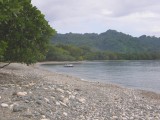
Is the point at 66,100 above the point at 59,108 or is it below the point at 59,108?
above

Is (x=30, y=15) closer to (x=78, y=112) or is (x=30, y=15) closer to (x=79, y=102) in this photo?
(x=79, y=102)

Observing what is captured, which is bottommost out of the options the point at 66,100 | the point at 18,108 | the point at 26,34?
the point at 66,100

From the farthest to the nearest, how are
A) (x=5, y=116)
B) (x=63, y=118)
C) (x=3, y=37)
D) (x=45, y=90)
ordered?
(x=3, y=37), (x=45, y=90), (x=63, y=118), (x=5, y=116)

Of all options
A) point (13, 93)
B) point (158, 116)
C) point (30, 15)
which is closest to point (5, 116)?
point (13, 93)

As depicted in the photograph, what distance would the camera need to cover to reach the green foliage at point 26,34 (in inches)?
899

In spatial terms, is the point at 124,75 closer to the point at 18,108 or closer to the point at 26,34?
the point at 26,34

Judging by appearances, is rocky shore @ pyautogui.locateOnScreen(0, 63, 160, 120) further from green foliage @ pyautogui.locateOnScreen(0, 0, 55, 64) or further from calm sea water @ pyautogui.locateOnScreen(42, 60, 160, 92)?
calm sea water @ pyautogui.locateOnScreen(42, 60, 160, 92)

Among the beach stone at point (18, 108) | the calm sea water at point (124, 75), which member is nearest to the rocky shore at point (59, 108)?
the beach stone at point (18, 108)

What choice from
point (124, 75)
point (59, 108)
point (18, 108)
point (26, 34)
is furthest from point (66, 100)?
point (124, 75)

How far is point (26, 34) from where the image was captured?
2370 cm

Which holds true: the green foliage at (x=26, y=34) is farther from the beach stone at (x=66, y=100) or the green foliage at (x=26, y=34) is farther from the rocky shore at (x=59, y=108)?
the beach stone at (x=66, y=100)

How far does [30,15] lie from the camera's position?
24594 mm

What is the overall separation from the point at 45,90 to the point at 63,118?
515 cm

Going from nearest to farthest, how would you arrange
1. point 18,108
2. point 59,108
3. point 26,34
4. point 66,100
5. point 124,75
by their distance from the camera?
point 18,108 < point 59,108 < point 66,100 < point 26,34 < point 124,75
